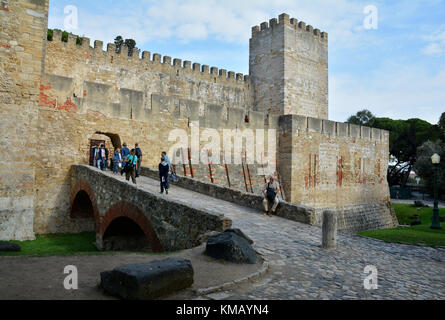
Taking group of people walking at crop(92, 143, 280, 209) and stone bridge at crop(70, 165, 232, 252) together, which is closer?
stone bridge at crop(70, 165, 232, 252)

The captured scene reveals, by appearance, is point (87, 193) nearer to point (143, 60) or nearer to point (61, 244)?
point (61, 244)

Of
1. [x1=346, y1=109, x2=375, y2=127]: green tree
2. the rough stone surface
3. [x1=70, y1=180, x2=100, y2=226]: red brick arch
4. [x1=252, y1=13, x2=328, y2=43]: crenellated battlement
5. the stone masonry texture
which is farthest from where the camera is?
[x1=346, y1=109, x2=375, y2=127]: green tree

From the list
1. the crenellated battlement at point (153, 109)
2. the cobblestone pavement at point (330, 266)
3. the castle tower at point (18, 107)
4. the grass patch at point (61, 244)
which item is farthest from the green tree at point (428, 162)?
the castle tower at point (18, 107)

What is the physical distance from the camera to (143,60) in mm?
22203

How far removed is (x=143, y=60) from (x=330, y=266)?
66.5ft

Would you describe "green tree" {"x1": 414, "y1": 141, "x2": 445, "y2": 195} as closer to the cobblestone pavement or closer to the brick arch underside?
the cobblestone pavement

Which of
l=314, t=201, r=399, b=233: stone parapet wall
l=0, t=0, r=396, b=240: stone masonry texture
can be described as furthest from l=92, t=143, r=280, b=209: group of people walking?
l=314, t=201, r=399, b=233: stone parapet wall

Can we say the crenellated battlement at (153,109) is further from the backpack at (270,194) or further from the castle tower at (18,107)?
the backpack at (270,194)

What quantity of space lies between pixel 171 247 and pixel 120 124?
28.7ft

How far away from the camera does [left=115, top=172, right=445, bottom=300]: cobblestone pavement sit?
12.8 feet

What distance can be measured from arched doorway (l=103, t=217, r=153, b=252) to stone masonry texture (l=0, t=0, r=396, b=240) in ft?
8.51

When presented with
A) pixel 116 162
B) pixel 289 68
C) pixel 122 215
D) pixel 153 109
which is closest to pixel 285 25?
pixel 289 68

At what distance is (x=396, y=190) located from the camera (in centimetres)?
3488

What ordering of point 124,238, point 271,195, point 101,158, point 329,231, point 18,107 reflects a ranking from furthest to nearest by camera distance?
1. point 101,158
2. point 124,238
3. point 18,107
4. point 271,195
5. point 329,231
